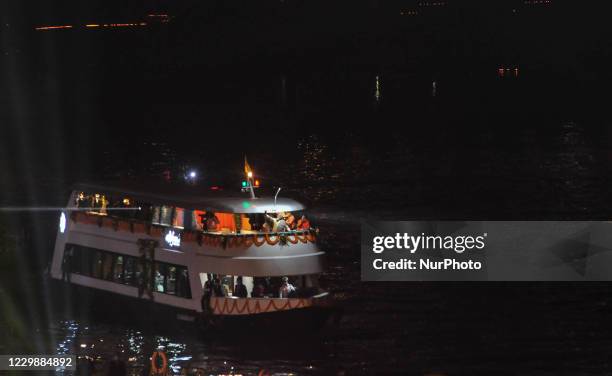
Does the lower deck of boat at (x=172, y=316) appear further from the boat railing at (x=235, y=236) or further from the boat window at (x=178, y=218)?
the boat window at (x=178, y=218)

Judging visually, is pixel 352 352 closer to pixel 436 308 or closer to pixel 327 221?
pixel 436 308

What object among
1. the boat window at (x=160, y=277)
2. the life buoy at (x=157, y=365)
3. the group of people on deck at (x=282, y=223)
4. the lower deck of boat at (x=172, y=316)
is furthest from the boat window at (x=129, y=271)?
the group of people on deck at (x=282, y=223)

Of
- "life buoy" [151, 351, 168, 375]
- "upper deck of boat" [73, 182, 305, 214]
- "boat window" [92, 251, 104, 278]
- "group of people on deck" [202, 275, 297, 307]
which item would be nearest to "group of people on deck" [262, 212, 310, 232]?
"upper deck of boat" [73, 182, 305, 214]

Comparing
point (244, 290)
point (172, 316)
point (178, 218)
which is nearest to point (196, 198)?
point (178, 218)

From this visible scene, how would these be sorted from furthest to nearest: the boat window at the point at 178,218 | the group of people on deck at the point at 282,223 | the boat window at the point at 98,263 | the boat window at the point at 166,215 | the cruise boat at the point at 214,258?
the boat window at the point at 98,263, the boat window at the point at 166,215, the boat window at the point at 178,218, the group of people on deck at the point at 282,223, the cruise boat at the point at 214,258

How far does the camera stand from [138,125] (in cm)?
18425

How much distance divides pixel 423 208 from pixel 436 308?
104 ft

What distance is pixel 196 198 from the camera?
44.7m

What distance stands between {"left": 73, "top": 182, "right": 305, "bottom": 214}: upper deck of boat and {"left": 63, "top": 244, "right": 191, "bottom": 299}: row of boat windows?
7.61 ft

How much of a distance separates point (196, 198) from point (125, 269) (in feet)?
15.4

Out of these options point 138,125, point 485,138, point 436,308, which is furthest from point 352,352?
point 138,125

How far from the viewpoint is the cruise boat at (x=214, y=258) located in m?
43.1

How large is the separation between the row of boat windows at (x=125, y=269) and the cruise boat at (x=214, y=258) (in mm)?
38

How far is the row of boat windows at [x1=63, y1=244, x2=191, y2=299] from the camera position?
4509 cm
